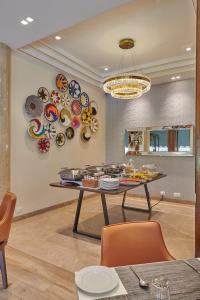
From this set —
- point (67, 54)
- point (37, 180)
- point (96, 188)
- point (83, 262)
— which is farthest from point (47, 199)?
point (67, 54)

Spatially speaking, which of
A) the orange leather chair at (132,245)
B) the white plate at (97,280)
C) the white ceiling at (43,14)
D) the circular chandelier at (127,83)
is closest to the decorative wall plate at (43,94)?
the white ceiling at (43,14)

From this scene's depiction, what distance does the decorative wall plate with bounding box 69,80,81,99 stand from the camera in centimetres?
488

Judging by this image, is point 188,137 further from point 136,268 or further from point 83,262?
point 136,268

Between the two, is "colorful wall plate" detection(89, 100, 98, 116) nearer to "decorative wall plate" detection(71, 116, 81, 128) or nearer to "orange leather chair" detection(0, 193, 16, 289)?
"decorative wall plate" detection(71, 116, 81, 128)

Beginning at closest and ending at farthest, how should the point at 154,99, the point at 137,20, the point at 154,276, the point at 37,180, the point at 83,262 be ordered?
1. the point at 154,276
2. the point at 83,262
3. the point at 137,20
4. the point at 37,180
5. the point at 154,99

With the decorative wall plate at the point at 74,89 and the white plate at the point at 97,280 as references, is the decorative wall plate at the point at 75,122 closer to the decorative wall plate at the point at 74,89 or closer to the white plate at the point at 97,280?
the decorative wall plate at the point at 74,89

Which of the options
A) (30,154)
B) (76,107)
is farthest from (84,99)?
(30,154)

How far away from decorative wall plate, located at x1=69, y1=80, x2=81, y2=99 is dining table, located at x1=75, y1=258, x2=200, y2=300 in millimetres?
→ 4354

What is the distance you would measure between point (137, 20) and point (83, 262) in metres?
3.33

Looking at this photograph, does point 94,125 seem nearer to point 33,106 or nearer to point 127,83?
point 33,106

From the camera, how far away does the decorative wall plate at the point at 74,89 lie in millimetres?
4882

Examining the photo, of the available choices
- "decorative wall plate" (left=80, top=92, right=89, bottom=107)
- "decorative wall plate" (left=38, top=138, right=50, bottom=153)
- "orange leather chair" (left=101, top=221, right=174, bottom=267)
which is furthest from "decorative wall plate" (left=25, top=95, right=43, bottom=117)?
"orange leather chair" (left=101, top=221, right=174, bottom=267)

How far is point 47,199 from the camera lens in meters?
4.39

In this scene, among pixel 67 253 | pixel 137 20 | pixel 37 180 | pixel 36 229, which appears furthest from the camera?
pixel 37 180
